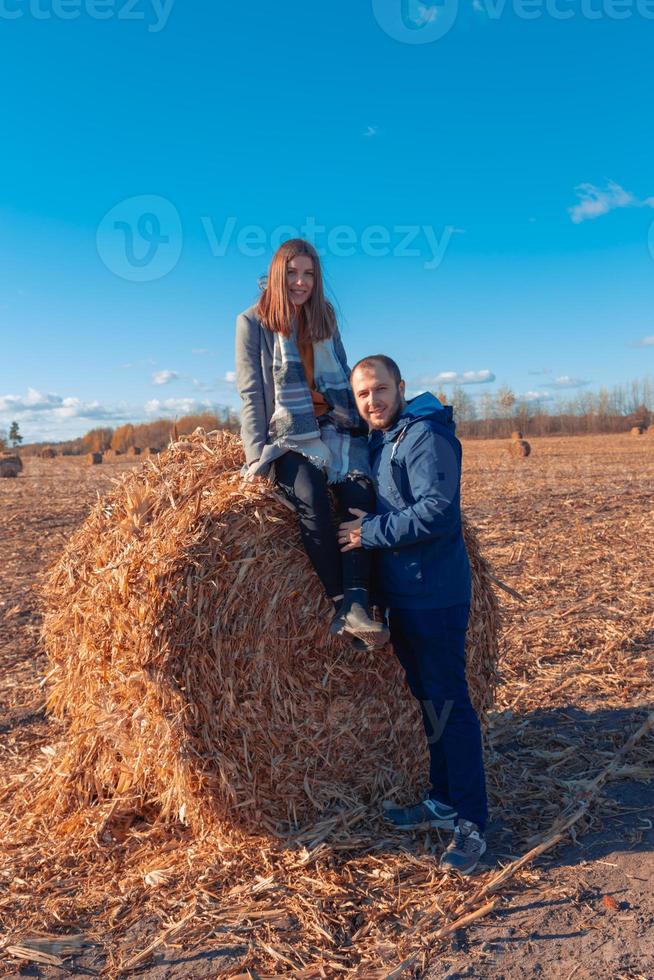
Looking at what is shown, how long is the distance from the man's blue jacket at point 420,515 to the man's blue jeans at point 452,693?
84 mm

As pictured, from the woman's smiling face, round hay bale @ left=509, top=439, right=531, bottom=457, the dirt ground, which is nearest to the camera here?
the dirt ground

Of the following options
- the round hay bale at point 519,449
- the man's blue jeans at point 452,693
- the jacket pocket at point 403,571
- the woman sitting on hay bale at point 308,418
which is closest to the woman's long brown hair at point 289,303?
the woman sitting on hay bale at point 308,418

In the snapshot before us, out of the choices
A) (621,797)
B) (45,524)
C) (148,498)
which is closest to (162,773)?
(148,498)

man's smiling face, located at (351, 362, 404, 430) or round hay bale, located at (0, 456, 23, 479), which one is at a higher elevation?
man's smiling face, located at (351, 362, 404, 430)

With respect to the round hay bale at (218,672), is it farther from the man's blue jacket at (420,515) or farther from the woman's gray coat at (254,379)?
the man's blue jacket at (420,515)

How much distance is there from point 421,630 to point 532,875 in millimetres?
1175

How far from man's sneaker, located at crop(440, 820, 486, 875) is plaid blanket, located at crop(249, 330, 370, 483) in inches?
67.9

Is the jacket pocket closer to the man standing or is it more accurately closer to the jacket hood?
the man standing

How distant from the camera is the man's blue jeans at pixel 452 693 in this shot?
3.79 m

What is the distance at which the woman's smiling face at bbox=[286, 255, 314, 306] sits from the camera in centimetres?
401

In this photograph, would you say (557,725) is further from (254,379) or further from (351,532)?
(254,379)

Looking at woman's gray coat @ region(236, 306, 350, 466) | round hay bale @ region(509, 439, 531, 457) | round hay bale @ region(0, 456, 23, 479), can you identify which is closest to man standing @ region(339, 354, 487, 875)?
woman's gray coat @ region(236, 306, 350, 466)

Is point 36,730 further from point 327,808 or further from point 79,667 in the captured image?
point 327,808

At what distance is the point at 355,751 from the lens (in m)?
4.24
